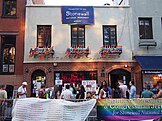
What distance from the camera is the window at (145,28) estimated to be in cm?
1706

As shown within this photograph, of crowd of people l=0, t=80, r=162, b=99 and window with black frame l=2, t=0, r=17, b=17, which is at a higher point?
window with black frame l=2, t=0, r=17, b=17

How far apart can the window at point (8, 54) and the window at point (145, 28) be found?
30.7 feet

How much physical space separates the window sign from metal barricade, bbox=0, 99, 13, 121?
28.2 ft

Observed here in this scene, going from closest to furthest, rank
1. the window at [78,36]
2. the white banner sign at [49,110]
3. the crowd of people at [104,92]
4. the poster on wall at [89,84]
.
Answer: the white banner sign at [49,110], the crowd of people at [104,92], the poster on wall at [89,84], the window at [78,36]

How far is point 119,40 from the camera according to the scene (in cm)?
1677

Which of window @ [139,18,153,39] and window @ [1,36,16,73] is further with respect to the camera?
window @ [139,18,153,39]

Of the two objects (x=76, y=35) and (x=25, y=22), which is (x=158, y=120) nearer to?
(x=76, y=35)

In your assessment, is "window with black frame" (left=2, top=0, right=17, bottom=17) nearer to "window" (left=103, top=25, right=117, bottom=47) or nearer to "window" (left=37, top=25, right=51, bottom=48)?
"window" (left=37, top=25, right=51, bottom=48)

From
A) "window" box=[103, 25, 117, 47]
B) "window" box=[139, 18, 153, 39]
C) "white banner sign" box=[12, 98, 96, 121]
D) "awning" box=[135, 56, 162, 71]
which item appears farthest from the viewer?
"window" box=[139, 18, 153, 39]

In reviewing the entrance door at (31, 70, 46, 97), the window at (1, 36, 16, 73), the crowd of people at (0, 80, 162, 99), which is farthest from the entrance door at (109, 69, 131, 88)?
the window at (1, 36, 16, 73)

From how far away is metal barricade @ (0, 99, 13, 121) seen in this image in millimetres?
9445

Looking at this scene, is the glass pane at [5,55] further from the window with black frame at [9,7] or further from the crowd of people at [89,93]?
the crowd of people at [89,93]

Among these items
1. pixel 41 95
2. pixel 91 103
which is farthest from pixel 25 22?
pixel 91 103

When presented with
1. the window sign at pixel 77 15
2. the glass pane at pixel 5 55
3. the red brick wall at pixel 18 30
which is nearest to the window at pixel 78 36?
the window sign at pixel 77 15
